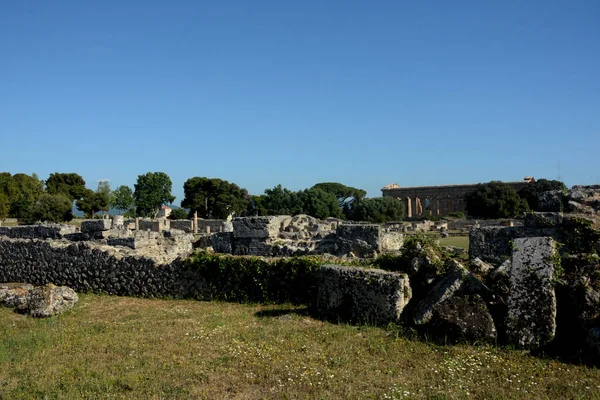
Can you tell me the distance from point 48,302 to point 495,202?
2886 inches

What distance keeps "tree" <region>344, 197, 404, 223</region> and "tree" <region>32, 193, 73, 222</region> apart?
40912 mm

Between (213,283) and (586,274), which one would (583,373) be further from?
(213,283)

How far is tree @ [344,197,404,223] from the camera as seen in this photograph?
75188 millimetres

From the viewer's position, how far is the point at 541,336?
21.4ft

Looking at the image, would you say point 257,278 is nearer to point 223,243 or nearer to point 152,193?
point 223,243

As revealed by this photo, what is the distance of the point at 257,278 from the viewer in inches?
426

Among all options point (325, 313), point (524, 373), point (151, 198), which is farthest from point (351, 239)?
point (151, 198)

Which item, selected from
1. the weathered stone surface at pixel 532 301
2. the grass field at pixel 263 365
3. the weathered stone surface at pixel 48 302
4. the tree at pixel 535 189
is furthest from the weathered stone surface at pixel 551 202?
the tree at pixel 535 189

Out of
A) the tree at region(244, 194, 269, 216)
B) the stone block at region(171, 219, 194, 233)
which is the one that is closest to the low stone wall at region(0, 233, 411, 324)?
the stone block at region(171, 219, 194, 233)

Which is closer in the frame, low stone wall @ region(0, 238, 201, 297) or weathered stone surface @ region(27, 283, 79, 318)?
weathered stone surface @ region(27, 283, 79, 318)

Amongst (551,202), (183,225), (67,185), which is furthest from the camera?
(67,185)

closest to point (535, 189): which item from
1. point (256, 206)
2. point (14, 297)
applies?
point (256, 206)

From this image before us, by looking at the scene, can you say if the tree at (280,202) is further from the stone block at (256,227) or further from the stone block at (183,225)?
the stone block at (256,227)

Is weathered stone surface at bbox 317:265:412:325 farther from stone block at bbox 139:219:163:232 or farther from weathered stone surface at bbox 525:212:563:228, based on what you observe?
→ stone block at bbox 139:219:163:232
